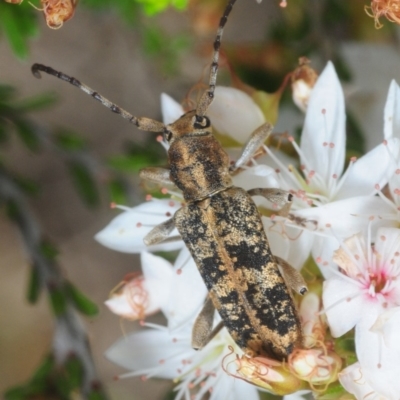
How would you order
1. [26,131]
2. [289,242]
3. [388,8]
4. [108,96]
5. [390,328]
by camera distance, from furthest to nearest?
[108,96]
[26,131]
[289,242]
[388,8]
[390,328]

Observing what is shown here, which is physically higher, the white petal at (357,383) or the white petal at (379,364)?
the white petal at (379,364)

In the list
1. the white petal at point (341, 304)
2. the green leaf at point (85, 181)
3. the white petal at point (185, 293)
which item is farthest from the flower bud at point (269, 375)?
the green leaf at point (85, 181)

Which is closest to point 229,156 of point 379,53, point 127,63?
point 379,53

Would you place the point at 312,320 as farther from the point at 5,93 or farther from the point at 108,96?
the point at 108,96

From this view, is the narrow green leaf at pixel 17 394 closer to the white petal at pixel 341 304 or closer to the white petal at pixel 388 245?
the white petal at pixel 341 304

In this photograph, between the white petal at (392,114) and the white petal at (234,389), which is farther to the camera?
the white petal at (234,389)

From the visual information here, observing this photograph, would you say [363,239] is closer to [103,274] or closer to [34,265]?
[34,265]

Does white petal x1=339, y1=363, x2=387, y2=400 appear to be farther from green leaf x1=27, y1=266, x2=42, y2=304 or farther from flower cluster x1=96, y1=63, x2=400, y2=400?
green leaf x1=27, y1=266, x2=42, y2=304

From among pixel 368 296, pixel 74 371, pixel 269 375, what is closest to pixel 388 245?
pixel 368 296
